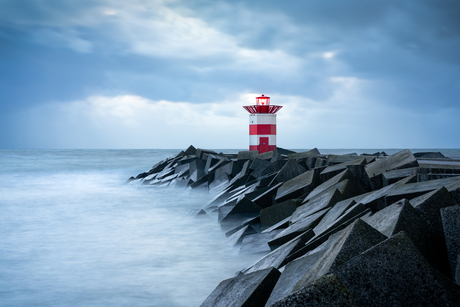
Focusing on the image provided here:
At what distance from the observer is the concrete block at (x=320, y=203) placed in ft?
9.06

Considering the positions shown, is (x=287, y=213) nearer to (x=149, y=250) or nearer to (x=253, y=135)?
(x=149, y=250)

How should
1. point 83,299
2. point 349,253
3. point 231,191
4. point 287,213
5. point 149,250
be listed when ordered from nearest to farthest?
point 349,253 → point 83,299 → point 287,213 → point 149,250 → point 231,191

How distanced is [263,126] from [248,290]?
9.04 metres

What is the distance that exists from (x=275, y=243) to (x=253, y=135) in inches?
320

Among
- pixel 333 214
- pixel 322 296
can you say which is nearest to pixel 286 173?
pixel 333 214

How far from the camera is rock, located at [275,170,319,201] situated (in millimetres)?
3805

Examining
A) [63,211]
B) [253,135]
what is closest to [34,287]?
[63,211]

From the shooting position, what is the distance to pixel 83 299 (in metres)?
2.63

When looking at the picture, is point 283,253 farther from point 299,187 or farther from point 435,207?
point 299,187

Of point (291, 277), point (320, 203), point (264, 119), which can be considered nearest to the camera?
point (291, 277)

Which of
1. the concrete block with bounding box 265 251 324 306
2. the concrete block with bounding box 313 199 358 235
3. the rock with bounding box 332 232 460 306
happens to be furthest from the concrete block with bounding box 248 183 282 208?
the rock with bounding box 332 232 460 306

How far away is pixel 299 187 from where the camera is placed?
3.83 m

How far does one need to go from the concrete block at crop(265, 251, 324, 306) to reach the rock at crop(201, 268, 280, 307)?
49 millimetres

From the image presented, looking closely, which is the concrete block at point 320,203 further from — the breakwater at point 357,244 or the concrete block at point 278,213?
the concrete block at point 278,213
